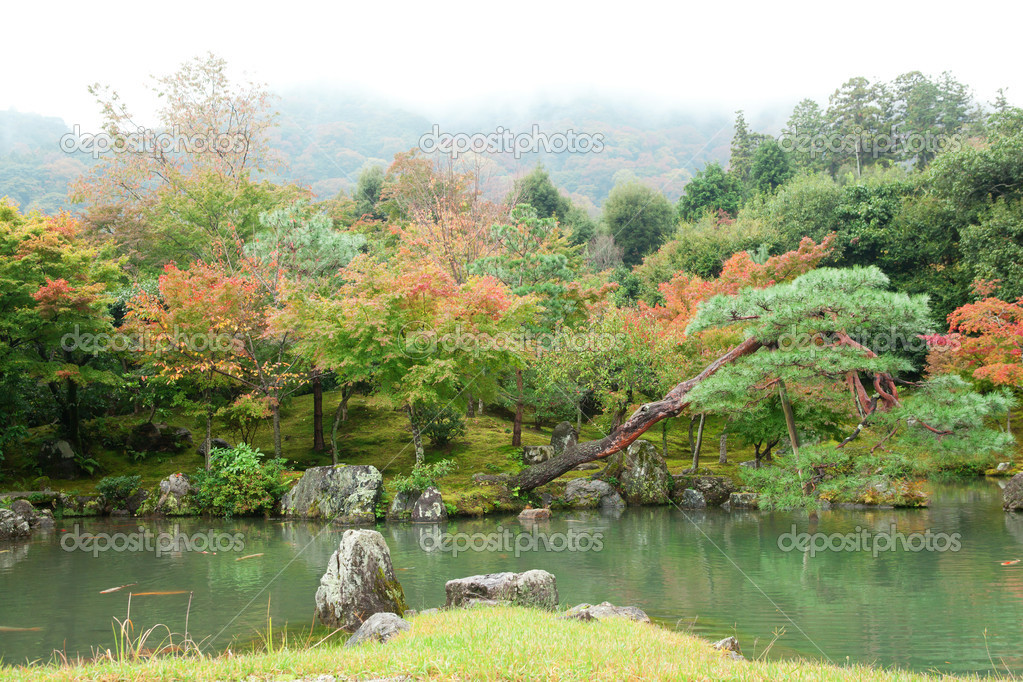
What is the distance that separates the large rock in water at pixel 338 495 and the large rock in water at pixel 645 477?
6415 mm

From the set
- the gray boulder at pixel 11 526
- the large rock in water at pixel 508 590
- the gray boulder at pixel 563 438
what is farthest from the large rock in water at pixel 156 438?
the large rock in water at pixel 508 590

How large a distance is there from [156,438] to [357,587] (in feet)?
53.0

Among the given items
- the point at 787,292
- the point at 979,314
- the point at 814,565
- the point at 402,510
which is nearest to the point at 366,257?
the point at 402,510

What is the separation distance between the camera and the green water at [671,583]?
22.5 feet

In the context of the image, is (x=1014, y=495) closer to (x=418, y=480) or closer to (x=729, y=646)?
(x=729, y=646)

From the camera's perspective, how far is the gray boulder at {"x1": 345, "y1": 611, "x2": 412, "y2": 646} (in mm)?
5723

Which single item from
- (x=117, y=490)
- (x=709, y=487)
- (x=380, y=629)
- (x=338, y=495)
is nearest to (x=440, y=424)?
(x=338, y=495)

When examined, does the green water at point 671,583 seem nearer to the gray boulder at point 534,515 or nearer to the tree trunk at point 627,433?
the gray boulder at point 534,515

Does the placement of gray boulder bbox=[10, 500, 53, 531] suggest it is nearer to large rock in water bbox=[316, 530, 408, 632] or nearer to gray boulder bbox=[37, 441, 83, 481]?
gray boulder bbox=[37, 441, 83, 481]

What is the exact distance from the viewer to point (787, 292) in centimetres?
1055

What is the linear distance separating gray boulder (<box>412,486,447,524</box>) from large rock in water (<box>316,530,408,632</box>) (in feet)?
24.3

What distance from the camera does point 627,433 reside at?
52.6 ft

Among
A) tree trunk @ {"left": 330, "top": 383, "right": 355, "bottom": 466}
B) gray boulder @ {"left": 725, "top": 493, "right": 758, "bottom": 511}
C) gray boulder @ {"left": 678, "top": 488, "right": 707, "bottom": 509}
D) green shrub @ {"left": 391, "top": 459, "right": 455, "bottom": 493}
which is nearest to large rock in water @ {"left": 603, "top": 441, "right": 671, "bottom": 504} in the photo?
gray boulder @ {"left": 678, "top": 488, "right": 707, "bottom": 509}

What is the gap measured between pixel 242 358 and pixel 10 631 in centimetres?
1065
